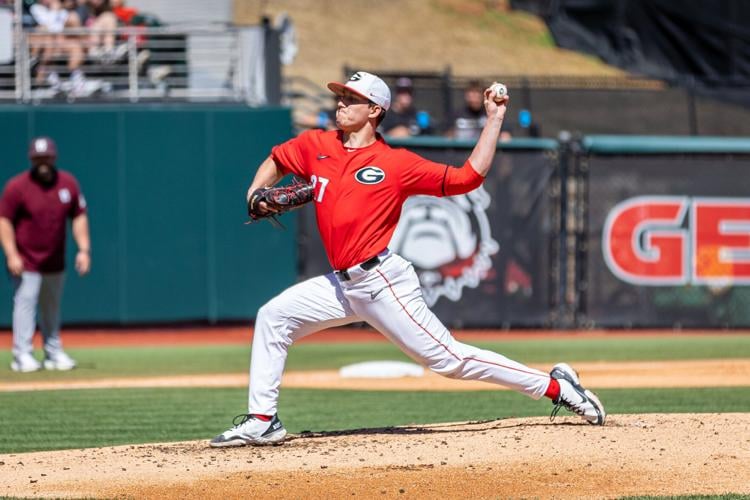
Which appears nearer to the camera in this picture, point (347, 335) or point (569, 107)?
point (347, 335)

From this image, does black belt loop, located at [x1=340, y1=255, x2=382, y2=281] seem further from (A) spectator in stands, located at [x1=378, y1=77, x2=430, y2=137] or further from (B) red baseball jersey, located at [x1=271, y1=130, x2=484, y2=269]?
(A) spectator in stands, located at [x1=378, y1=77, x2=430, y2=137]


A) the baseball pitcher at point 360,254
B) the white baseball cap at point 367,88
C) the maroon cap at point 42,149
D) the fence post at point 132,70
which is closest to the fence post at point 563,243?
the fence post at point 132,70

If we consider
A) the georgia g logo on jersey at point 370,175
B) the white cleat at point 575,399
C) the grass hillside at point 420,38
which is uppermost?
the grass hillside at point 420,38

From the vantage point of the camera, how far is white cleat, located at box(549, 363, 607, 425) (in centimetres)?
676

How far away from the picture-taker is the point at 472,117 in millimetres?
15945

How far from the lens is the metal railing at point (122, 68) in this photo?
1652cm

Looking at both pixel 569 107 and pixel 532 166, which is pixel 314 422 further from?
pixel 569 107

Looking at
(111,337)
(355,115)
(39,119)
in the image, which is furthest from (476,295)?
(355,115)

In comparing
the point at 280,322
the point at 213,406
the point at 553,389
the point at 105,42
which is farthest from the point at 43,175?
the point at 553,389

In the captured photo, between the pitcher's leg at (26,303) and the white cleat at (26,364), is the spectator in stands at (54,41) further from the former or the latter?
the white cleat at (26,364)

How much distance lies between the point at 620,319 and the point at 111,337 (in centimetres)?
642

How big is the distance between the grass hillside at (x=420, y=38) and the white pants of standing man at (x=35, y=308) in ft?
75.2

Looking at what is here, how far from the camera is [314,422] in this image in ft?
27.0

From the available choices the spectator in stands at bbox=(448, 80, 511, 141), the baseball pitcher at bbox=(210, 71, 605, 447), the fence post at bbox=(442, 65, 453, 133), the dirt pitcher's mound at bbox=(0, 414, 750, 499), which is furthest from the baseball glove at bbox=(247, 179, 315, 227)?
the fence post at bbox=(442, 65, 453, 133)
